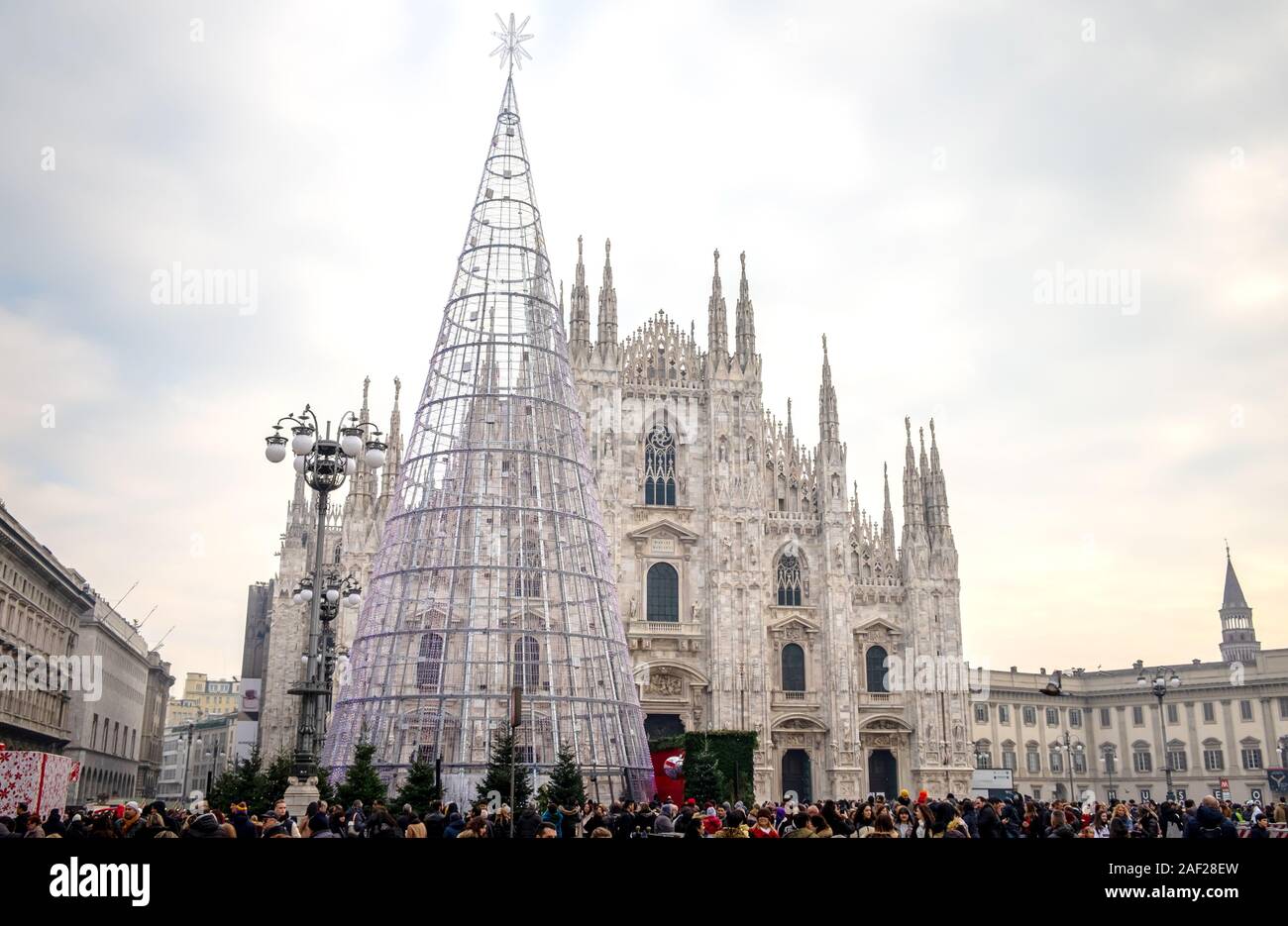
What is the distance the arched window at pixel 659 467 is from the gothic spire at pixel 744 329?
510cm

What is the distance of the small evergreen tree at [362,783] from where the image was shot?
21.7 meters

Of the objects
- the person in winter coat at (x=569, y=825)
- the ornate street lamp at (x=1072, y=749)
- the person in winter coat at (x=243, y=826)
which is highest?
the ornate street lamp at (x=1072, y=749)

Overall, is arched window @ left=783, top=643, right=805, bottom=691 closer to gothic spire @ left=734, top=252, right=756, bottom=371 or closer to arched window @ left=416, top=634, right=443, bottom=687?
gothic spire @ left=734, top=252, right=756, bottom=371

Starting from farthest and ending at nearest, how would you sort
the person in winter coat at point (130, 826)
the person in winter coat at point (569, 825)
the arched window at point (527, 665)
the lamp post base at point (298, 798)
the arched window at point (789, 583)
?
1. the arched window at point (789, 583)
2. the arched window at point (527, 665)
3. the lamp post base at point (298, 798)
4. the person in winter coat at point (569, 825)
5. the person in winter coat at point (130, 826)

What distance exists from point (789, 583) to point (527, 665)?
20.0m

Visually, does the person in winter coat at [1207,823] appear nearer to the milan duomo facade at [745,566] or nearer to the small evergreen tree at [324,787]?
the small evergreen tree at [324,787]

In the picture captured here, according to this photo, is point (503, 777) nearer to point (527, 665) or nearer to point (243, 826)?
point (527, 665)

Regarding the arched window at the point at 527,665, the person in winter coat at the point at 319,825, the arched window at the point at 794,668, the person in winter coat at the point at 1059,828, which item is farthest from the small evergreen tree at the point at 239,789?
the arched window at the point at 794,668

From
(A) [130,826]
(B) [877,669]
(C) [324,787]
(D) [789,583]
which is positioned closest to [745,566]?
(D) [789,583]

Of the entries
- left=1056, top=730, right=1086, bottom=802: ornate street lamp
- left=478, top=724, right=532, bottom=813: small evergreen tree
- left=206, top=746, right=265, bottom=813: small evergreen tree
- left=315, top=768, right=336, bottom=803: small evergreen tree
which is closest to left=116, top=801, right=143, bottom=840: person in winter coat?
left=315, top=768, right=336, bottom=803: small evergreen tree

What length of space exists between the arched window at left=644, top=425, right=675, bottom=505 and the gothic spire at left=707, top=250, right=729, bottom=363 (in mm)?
4426

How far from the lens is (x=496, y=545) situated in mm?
29547
